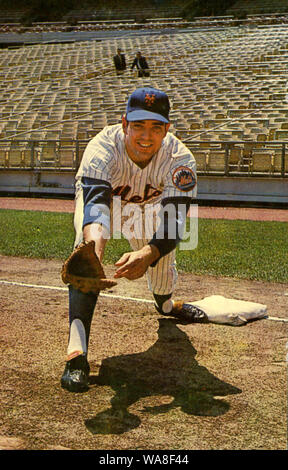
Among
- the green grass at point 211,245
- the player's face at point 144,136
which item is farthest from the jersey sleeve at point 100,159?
the green grass at point 211,245

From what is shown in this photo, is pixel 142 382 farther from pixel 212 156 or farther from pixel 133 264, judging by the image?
pixel 212 156

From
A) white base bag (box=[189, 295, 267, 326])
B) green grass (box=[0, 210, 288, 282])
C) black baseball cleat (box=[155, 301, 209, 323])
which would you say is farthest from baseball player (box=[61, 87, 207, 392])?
green grass (box=[0, 210, 288, 282])

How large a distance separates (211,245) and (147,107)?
568 centimetres

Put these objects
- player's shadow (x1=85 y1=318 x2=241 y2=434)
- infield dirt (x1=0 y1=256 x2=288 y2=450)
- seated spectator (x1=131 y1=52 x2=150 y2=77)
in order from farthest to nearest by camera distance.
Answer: seated spectator (x1=131 y1=52 x2=150 y2=77) < player's shadow (x1=85 y1=318 x2=241 y2=434) < infield dirt (x1=0 y1=256 x2=288 y2=450)

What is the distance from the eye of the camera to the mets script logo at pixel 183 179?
339cm

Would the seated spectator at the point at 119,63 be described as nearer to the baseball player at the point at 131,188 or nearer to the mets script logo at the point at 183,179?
the baseball player at the point at 131,188

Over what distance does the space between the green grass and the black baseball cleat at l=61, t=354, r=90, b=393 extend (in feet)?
12.3

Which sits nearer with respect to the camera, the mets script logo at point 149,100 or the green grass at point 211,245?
the mets script logo at point 149,100

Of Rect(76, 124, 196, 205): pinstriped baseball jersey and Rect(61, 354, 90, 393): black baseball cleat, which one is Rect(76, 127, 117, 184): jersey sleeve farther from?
Rect(61, 354, 90, 393): black baseball cleat

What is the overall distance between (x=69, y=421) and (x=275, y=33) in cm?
2947

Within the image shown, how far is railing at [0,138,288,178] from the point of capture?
1359 centimetres

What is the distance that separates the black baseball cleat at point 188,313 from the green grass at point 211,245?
2027 millimetres

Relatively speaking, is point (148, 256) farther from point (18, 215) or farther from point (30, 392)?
point (18, 215)
